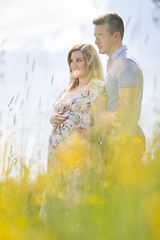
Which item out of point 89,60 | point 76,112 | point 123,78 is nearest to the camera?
point 123,78

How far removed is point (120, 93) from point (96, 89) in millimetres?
389

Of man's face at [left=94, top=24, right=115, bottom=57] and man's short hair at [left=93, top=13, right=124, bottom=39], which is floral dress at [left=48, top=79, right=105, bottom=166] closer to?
man's face at [left=94, top=24, right=115, bottom=57]

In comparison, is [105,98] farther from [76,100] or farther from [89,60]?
[89,60]

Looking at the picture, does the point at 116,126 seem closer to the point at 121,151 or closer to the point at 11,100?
the point at 121,151

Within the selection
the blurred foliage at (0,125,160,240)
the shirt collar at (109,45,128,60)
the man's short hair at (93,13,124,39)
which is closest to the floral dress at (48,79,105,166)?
the shirt collar at (109,45,128,60)

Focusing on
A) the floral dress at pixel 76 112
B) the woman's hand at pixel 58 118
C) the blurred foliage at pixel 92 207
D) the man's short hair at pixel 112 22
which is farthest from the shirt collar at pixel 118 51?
the blurred foliage at pixel 92 207

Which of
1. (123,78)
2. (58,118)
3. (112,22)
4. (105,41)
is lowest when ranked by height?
(58,118)

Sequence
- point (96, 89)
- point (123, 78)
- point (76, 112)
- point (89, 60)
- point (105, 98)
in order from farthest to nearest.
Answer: point (89, 60) < point (76, 112) < point (96, 89) < point (105, 98) < point (123, 78)

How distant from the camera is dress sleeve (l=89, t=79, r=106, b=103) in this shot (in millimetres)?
2785

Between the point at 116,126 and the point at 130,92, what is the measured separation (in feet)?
1.49

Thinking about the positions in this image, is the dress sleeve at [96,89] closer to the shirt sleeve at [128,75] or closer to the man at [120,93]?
the man at [120,93]

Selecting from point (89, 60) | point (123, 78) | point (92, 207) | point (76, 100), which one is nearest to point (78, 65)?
point (89, 60)

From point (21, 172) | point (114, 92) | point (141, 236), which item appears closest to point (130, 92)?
point (114, 92)

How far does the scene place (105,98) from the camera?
2.73 m
